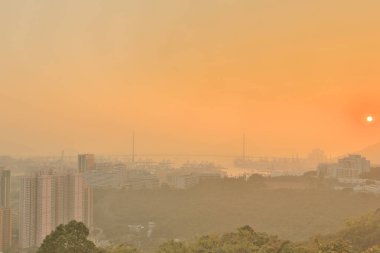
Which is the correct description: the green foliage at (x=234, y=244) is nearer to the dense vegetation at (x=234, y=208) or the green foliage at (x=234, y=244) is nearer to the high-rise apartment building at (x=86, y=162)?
the dense vegetation at (x=234, y=208)

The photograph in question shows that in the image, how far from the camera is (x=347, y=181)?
1539cm

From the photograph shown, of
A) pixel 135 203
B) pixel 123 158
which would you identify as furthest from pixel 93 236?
pixel 123 158

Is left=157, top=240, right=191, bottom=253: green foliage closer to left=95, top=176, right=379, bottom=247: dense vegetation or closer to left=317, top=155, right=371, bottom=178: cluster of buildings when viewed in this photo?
left=95, top=176, right=379, bottom=247: dense vegetation

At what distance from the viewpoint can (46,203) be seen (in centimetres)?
1240

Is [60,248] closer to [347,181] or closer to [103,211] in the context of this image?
[103,211]

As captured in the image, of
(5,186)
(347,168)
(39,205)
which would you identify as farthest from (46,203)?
(347,168)

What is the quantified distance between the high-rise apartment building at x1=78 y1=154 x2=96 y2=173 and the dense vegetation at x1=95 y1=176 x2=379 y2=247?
2192 mm

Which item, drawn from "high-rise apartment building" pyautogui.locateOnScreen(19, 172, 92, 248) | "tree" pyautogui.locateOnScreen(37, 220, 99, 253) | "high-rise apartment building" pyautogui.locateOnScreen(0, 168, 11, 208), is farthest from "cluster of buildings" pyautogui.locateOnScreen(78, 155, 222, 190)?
"tree" pyautogui.locateOnScreen(37, 220, 99, 253)

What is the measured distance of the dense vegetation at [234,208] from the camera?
1223 cm

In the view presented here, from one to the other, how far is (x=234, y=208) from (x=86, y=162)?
8131 mm

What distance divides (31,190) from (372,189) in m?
9.81

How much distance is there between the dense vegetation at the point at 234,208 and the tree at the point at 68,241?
293 inches

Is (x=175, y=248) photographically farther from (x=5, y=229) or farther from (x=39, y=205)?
(x=39, y=205)

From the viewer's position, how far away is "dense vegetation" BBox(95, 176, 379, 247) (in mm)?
12227
